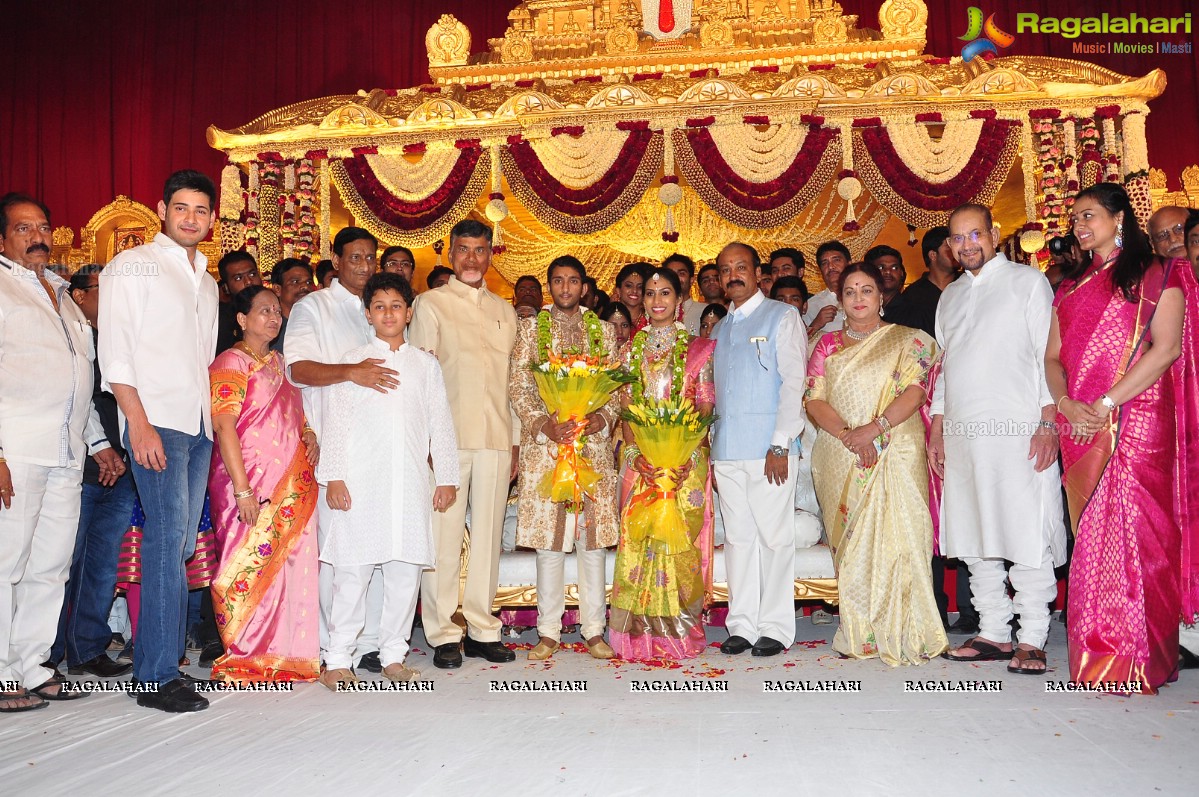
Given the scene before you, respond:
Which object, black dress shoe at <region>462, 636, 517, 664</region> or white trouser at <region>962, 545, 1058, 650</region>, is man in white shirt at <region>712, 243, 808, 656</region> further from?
black dress shoe at <region>462, 636, 517, 664</region>

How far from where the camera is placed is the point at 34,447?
10.5ft

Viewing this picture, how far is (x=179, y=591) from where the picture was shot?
3.20 m

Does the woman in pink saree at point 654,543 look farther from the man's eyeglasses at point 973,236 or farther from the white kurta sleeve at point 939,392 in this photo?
the man's eyeglasses at point 973,236

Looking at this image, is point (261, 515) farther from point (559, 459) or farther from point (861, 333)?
point (861, 333)

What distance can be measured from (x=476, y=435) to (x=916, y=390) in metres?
1.79

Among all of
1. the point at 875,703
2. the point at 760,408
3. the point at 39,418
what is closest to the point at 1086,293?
the point at 760,408

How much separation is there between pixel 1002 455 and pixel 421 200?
5.93 meters

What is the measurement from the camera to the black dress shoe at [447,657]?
12.5 feet

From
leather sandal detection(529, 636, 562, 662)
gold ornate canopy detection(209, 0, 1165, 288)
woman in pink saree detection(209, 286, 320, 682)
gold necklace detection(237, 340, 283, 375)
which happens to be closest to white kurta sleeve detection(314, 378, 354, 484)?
woman in pink saree detection(209, 286, 320, 682)

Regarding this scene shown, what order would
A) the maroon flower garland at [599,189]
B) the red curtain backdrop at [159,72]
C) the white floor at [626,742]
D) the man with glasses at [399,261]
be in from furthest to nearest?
the red curtain backdrop at [159,72]
the maroon flower garland at [599,189]
the man with glasses at [399,261]
the white floor at [626,742]

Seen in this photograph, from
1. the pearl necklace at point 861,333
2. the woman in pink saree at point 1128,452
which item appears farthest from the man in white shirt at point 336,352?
the woman in pink saree at point 1128,452

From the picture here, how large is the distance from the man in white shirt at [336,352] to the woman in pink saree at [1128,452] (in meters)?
2.55

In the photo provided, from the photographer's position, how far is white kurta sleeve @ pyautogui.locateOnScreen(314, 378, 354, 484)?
3.58 metres

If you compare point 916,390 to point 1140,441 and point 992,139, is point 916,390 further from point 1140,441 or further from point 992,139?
point 992,139
